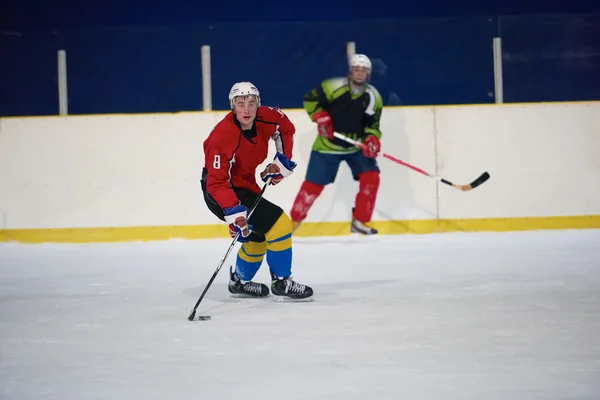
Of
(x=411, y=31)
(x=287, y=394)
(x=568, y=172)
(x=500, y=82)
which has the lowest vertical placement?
(x=287, y=394)

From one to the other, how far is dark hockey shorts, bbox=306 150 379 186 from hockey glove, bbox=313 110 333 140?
0.17 meters

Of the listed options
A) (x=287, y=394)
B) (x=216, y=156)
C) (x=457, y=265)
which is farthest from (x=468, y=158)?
(x=287, y=394)

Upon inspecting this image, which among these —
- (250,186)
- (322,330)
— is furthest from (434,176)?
(322,330)

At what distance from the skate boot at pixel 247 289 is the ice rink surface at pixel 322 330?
9 centimetres

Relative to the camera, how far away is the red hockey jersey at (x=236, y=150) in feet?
12.6

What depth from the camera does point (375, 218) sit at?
22.7ft

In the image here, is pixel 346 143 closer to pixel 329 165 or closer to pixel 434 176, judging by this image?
pixel 329 165

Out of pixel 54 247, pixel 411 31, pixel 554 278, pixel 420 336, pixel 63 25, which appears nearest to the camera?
pixel 420 336

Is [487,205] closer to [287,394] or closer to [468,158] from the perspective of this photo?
[468,158]

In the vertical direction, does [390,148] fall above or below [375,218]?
above

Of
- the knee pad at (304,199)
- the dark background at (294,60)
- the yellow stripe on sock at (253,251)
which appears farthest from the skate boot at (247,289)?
the dark background at (294,60)

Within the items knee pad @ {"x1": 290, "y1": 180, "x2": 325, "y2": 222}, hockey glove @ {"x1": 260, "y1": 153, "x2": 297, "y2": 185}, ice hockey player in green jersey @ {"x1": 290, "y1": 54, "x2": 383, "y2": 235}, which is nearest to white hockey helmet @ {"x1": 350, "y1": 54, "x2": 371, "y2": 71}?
ice hockey player in green jersey @ {"x1": 290, "y1": 54, "x2": 383, "y2": 235}

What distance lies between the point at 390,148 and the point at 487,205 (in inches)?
30.9

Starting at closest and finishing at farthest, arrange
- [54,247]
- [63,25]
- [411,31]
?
1. [54,247]
2. [411,31]
3. [63,25]
